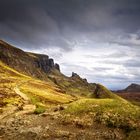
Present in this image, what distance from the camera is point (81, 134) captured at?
33031 millimetres

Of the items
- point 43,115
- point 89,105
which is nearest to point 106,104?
point 89,105

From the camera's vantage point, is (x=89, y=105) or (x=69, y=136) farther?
(x=89, y=105)

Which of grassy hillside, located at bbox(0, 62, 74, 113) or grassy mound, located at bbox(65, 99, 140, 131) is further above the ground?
grassy hillside, located at bbox(0, 62, 74, 113)

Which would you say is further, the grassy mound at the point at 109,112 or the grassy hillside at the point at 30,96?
the grassy hillside at the point at 30,96

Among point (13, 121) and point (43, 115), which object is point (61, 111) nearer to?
point (43, 115)

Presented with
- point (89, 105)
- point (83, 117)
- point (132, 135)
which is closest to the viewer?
point (132, 135)

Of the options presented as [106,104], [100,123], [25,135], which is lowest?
[25,135]

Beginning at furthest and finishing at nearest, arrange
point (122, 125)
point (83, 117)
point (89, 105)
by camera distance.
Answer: point (89, 105) < point (83, 117) < point (122, 125)

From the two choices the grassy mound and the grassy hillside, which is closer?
the grassy mound

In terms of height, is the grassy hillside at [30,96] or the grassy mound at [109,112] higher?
the grassy hillside at [30,96]

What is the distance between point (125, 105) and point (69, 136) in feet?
32.8

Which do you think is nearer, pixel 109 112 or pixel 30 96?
pixel 109 112

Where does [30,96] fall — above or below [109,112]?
above

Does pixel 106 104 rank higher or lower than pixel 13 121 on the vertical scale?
higher
